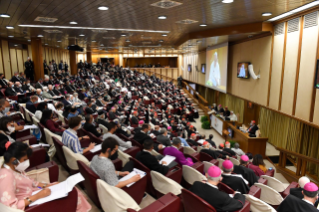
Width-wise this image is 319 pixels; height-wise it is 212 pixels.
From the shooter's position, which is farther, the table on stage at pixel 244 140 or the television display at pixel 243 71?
the television display at pixel 243 71

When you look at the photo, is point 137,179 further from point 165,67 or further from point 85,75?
point 165,67

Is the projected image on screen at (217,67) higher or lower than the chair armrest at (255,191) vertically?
higher

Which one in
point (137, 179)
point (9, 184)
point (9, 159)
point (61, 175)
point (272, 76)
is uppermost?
point (272, 76)

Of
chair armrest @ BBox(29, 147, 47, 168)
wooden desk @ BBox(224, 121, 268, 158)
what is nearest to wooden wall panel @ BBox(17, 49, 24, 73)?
chair armrest @ BBox(29, 147, 47, 168)

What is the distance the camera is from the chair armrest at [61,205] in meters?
2.31

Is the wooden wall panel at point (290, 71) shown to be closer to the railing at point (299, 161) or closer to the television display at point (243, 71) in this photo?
the railing at point (299, 161)

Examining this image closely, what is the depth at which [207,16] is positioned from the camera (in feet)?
22.6

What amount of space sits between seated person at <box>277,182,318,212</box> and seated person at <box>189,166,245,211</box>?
653mm

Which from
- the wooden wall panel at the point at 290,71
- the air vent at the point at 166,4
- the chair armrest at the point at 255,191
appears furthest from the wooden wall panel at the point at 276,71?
the chair armrest at the point at 255,191

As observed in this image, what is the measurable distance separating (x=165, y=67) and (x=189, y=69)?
7.88 meters

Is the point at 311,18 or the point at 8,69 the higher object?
A: the point at 311,18

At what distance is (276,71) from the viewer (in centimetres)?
841

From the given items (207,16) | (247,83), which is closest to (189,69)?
(247,83)

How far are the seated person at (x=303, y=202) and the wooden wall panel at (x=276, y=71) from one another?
20.2 ft
